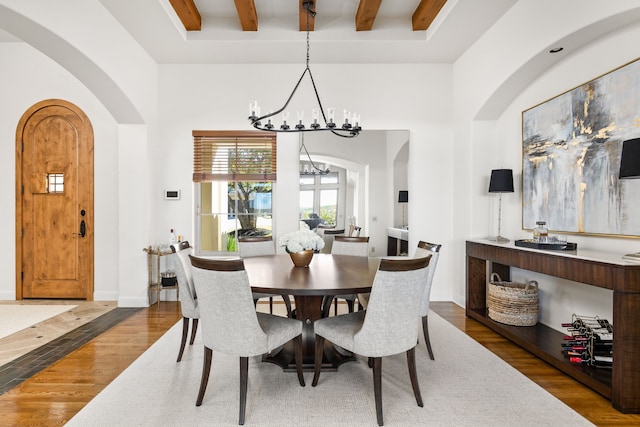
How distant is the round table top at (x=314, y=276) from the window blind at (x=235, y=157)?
1754mm

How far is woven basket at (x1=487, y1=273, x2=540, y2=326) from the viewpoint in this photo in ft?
11.0

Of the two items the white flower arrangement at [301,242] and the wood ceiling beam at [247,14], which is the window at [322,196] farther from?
the white flower arrangement at [301,242]

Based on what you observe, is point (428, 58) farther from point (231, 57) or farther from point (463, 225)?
point (231, 57)

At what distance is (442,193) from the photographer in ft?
15.7

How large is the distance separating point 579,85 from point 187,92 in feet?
14.4

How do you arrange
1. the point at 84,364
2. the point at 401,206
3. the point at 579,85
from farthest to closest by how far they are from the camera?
the point at 401,206, the point at 579,85, the point at 84,364

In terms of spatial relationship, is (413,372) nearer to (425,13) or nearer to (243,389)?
(243,389)

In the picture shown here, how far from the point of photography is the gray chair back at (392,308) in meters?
1.96

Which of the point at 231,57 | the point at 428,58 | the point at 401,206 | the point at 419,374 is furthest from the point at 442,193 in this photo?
the point at 231,57

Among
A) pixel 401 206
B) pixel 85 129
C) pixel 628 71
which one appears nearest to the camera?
pixel 628 71

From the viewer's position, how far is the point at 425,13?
3.72 metres

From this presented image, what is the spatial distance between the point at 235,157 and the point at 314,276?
282 centimetres

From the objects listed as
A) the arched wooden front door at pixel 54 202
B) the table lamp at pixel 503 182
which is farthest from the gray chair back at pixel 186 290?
the table lamp at pixel 503 182

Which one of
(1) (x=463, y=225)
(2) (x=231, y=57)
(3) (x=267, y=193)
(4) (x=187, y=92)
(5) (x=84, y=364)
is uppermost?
(2) (x=231, y=57)
